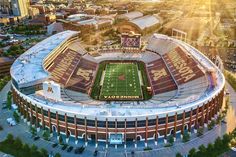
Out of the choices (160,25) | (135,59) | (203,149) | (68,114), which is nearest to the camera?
(203,149)

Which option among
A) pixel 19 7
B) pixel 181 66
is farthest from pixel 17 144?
pixel 19 7

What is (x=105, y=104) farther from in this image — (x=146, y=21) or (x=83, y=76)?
(x=146, y=21)

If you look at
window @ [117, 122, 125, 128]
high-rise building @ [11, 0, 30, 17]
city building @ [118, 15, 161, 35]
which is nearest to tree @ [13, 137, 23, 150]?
window @ [117, 122, 125, 128]

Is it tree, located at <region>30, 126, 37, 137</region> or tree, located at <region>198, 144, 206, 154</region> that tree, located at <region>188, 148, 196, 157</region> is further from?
tree, located at <region>30, 126, 37, 137</region>

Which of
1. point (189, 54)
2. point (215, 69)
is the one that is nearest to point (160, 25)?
point (189, 54)

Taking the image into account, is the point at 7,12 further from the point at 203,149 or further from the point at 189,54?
the point at 203,149

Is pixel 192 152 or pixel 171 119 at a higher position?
pixel 171 119

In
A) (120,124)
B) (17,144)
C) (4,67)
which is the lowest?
(17,144)
